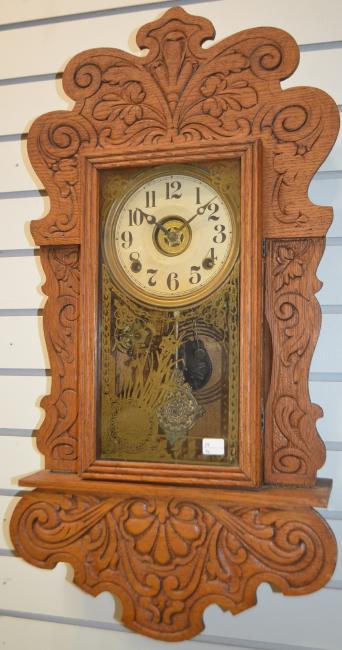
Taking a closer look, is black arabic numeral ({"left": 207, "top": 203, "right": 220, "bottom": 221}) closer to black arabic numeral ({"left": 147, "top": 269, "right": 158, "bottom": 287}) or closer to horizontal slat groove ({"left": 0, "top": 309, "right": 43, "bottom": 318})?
black arabic numeral ({"left": 147, "top": 269, "right": 158, "bottom": 287})

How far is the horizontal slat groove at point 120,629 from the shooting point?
3.35 feet

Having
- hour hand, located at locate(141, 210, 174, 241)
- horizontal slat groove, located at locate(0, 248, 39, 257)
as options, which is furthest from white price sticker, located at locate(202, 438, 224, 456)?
horizontal slat groove, located at locate(0, 248, 39, 257)

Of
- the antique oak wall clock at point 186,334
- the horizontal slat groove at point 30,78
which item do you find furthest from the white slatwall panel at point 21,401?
the horizontal slat groove at point 30,78

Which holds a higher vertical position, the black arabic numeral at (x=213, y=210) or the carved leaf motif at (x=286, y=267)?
the black arabic numeral at (x=213, y=210)

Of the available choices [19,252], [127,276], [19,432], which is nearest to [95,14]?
[19,252]

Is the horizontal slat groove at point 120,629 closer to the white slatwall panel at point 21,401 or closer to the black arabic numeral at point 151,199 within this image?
the white slatwall panel at point 21,401

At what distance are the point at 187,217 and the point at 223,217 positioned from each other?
54 millimetres

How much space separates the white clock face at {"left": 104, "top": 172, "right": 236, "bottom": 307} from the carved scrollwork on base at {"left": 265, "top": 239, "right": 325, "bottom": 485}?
8 cm

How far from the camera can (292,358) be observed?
2.87 ft

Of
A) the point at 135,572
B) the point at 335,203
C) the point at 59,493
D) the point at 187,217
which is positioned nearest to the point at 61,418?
the point at 59,493

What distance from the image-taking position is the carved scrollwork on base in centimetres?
86

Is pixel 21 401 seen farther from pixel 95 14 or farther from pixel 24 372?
pixel 95 14

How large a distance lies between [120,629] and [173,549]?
13.6 inches

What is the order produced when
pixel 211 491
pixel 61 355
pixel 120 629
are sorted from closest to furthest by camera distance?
1. pixel 211 491
2. pixel 61 355
3. pixel 120 629
